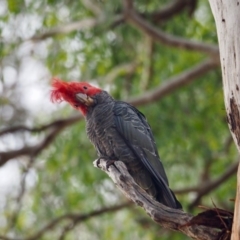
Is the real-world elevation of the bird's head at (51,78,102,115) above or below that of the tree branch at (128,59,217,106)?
above

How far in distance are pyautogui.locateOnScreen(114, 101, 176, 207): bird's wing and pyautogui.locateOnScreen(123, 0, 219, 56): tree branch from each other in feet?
9.64

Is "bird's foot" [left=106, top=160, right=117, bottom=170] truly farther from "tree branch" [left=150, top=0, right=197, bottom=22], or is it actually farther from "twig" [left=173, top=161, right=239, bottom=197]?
"tree branch" [left=150, top=0, right=197, bottom=22]

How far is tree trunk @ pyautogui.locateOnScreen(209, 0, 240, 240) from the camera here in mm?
3924

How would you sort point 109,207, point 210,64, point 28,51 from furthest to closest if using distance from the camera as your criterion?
point 28,51, point 109,207, point 210,64

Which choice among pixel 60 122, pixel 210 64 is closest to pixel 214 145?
pixel 210 64

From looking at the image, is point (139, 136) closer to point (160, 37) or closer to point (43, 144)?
point (160, 37)

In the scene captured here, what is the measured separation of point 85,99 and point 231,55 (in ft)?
6.21

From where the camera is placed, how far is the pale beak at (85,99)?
562 centimetres

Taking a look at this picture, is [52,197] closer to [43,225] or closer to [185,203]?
[43,225]

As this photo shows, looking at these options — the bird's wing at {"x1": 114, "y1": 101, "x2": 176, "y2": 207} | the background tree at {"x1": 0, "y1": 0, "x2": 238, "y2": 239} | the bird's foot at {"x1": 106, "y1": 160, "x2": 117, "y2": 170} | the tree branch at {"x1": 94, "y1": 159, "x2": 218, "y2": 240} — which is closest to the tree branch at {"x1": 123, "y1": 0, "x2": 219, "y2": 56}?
the background tree at {"x1": 0, "y1": 0, "x2": 238, "y2": 239}

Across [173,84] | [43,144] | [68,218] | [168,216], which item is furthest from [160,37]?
[168,216]

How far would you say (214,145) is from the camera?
387 inches

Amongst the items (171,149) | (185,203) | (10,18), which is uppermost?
(10,18)

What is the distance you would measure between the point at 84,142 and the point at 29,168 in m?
0.93
